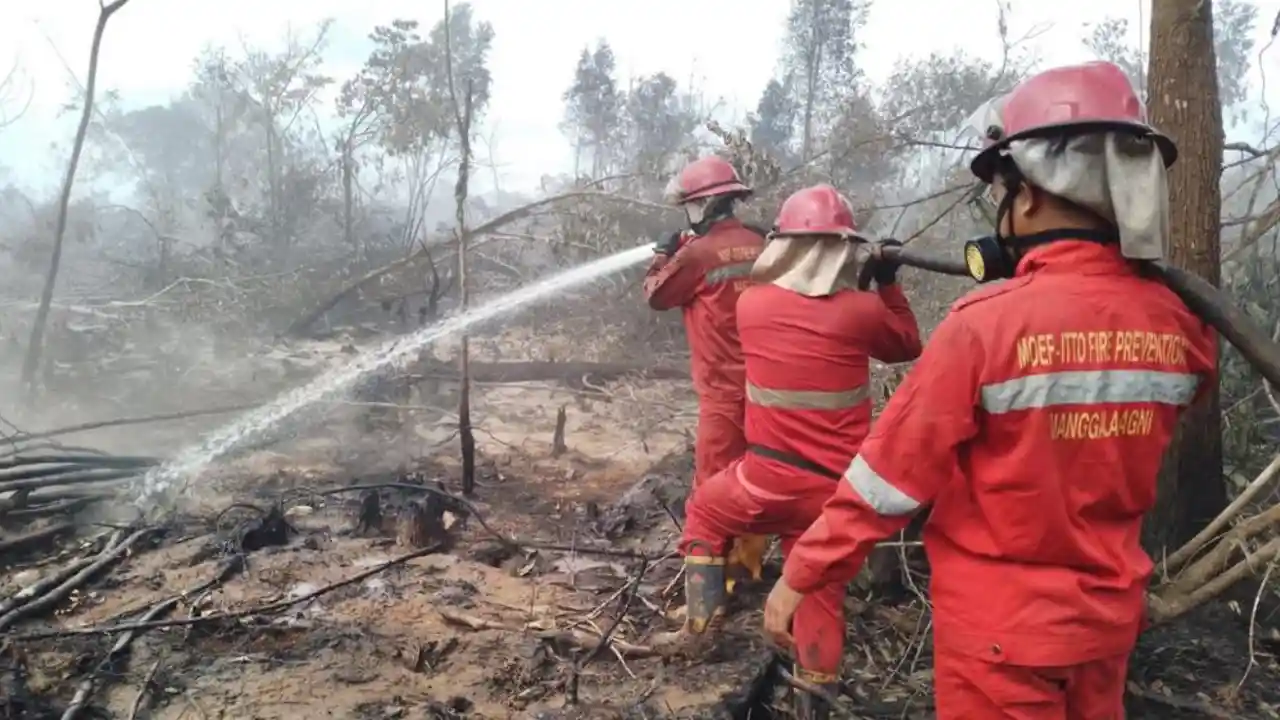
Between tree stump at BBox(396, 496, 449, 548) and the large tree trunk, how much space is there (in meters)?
3.33

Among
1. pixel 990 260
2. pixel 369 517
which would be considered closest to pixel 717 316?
pixel 369 517

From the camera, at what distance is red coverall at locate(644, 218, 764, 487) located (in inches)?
161

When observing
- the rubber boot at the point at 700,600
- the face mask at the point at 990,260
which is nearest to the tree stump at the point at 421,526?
the rubber boot at the point at 700,600

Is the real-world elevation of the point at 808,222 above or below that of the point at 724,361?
above

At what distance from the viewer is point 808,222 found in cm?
307

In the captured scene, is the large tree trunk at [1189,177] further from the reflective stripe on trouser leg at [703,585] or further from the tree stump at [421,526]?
the tree stump at [421,526]

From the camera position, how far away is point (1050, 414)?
157cm

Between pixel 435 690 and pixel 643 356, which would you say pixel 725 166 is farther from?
pixel 643 356

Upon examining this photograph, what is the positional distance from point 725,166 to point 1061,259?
2.77m

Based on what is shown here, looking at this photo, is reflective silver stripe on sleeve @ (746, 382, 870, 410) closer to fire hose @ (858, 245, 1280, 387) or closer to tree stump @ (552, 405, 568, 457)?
fire hose @ (858, 245, 1280, 387)

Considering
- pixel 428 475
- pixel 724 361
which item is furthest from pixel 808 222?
pixel 428 475

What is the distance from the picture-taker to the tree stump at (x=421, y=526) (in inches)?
182

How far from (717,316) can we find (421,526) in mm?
1925

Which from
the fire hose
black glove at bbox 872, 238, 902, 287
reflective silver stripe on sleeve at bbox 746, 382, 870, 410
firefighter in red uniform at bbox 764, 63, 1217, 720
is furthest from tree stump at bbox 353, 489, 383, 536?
the fire hose
